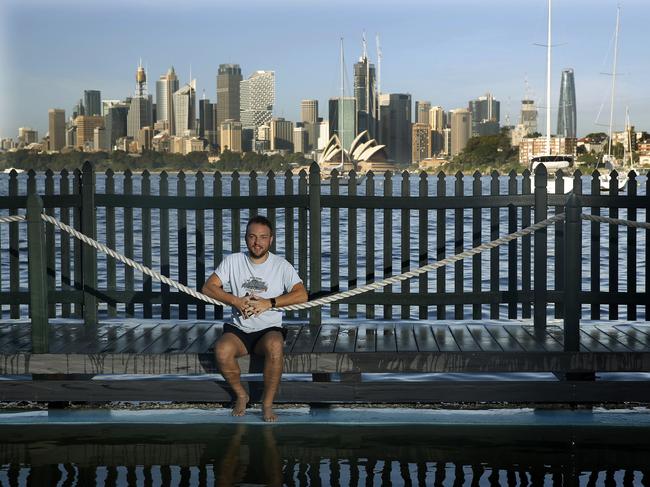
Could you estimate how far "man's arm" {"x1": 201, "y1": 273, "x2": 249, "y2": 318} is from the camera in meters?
8.40

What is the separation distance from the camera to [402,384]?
8961 millimetres

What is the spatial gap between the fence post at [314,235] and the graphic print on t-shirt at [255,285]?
6.57ft

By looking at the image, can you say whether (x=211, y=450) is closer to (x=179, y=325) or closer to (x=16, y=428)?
(x=16, y=428)

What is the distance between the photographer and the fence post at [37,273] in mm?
8703

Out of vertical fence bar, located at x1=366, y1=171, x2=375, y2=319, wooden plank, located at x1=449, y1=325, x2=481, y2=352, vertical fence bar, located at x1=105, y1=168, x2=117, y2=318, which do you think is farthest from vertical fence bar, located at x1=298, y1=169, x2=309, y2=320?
vertical fence bar, located at x1=105, y1=168, x2=117, y2=318

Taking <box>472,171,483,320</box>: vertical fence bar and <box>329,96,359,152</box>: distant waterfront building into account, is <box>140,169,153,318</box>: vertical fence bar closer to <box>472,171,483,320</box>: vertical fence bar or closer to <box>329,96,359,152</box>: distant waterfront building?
<box>472,171,483,320</box>: vertical fence bar

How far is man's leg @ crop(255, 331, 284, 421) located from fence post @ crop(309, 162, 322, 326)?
1977mm

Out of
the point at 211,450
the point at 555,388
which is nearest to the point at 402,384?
the point at 555,388

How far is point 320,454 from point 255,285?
60.1 inches

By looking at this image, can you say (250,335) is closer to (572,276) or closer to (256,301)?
(256,301)

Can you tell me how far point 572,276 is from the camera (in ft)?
28.9

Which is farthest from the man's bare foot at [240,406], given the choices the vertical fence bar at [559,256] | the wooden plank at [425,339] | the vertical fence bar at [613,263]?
the vertical fence bar at [613,263]

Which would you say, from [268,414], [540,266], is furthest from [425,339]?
[268,414]

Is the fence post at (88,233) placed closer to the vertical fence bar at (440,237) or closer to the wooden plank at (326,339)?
the wooden plank at (326,339)
